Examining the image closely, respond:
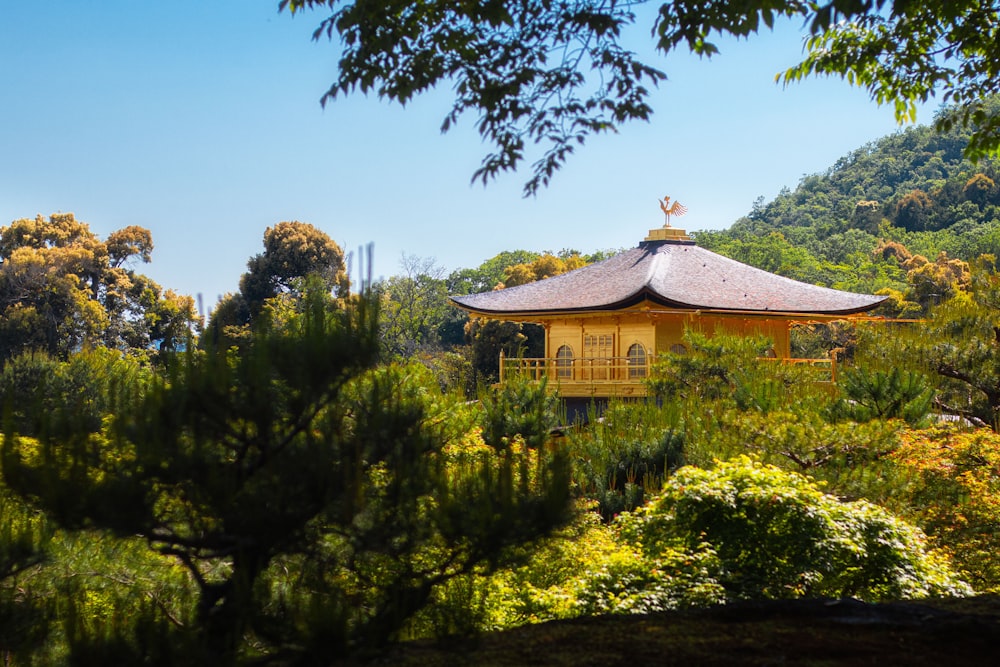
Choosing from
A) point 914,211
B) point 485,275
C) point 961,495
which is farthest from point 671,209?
point 914,211

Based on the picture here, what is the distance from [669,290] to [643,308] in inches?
39.9

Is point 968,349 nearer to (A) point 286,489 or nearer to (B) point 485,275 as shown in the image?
(A) point 286,489

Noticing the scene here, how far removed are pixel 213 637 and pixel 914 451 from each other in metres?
7.87

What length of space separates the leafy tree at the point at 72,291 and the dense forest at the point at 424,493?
2278 centimetres

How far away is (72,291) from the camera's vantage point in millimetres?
34562

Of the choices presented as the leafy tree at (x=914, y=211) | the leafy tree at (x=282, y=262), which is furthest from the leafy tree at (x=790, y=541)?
the leafy tree at (x=914, y=211)

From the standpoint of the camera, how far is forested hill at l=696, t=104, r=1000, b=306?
2014 inches

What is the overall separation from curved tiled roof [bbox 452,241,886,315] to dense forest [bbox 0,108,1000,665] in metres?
5.71

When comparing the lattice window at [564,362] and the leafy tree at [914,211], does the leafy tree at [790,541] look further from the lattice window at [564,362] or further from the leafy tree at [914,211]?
the leafy tree at [914,211]

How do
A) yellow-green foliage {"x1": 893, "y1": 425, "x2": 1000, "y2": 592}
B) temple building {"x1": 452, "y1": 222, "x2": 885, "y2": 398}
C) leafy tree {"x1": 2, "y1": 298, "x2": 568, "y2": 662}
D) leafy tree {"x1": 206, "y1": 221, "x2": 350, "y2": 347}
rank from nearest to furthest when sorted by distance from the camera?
leafy tree {"x1": 2, "y1": 298, "x2": 568, "y2": 662} < yellow-green foliage {"x1": 893, "y1": 425, "x2": 1000, "y2": 592} < temple building {"x1": 452, "y1": 222, "x2": 885, "y2": 398} < leafy tree {"x1": 206, "y1": 221, "x2": 350, "y2": 347}

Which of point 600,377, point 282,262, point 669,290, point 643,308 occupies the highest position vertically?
point 282,262

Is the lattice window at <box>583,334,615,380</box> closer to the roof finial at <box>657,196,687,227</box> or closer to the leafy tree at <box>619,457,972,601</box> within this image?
the roof finial at <box>657,196,687,227</box>

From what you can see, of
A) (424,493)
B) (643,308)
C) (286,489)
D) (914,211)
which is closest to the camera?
(286,489)

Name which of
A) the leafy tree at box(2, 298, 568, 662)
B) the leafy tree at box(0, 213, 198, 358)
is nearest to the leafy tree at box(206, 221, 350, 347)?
the leafy tree at box(0, 213, 198, 358)
